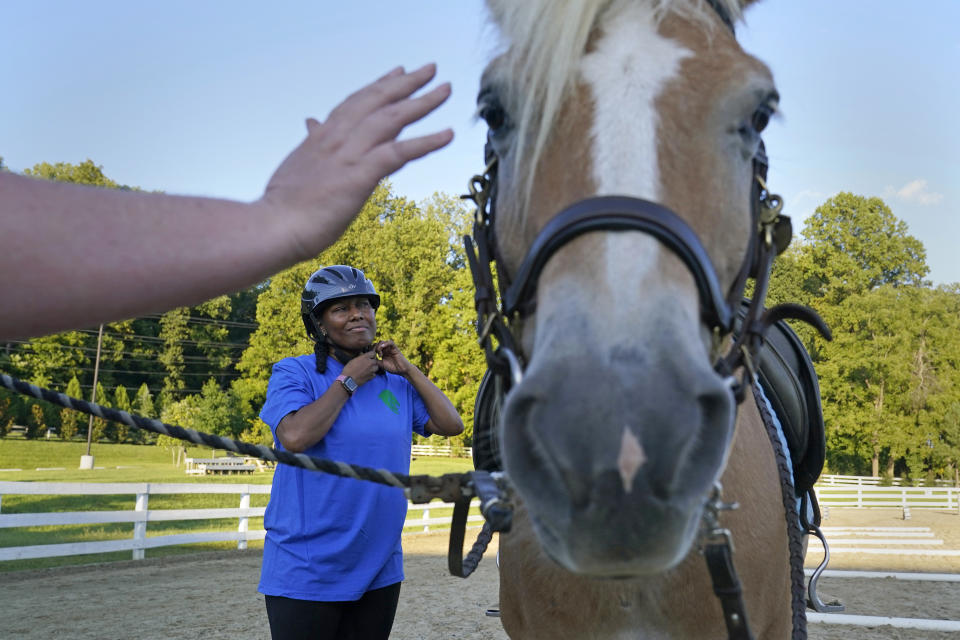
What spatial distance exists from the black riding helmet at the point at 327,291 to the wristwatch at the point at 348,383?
1.57 feet

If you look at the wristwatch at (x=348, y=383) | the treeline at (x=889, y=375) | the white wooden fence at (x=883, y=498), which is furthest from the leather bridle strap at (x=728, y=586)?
the treeline at (x=889, y=375)

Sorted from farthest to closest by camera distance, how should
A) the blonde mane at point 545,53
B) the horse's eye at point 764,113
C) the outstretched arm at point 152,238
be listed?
the horse's eye at point 764,113 < the blonde mane at point 545,53 < the outstretched arm at point 152,238

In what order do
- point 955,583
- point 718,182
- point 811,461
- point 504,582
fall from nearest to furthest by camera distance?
point 718,182
point 504,582
point 811,461
point 955,583

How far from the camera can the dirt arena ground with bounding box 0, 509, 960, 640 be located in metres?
6.74

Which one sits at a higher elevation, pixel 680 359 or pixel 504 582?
pixel 680 359

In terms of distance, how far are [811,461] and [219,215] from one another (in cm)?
264

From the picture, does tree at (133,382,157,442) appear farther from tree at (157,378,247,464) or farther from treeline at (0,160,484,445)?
tree at (157,378,247,464)

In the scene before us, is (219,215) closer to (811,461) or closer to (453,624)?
(811,461)

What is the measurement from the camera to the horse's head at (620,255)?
117 centimetres

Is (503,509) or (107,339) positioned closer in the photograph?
(503,509)

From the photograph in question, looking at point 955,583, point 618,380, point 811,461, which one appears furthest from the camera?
point 955,583

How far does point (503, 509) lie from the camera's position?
5.71 feet

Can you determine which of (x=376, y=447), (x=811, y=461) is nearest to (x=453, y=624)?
(x=376, y=447)

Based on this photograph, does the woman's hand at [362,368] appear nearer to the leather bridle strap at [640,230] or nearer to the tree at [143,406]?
the leather bridle strap at [640,230]
